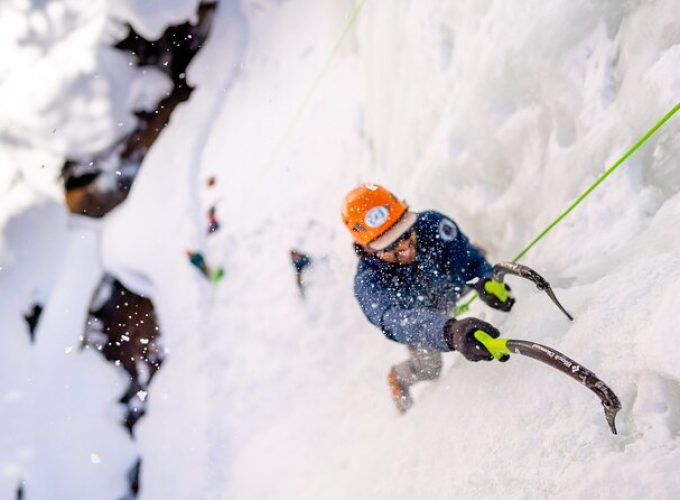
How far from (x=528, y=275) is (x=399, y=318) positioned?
675 millimetres

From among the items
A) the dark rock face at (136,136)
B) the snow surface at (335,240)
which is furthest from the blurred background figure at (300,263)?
the dark rock face at (136,136)

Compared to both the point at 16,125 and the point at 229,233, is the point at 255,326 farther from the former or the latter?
the point at 16,125

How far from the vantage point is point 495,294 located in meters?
3.25

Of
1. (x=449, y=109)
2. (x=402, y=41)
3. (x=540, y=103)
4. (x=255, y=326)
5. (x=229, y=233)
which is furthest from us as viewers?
(x=229, y=233)

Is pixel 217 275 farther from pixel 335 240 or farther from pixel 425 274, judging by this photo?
pixel 425 274

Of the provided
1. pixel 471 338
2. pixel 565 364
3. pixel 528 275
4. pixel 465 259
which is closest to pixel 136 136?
pixel 465 259

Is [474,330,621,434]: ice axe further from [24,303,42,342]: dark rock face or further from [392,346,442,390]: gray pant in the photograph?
[24,303,42,342]: dark rock face

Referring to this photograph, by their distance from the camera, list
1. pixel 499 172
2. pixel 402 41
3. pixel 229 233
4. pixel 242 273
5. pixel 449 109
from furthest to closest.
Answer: pixel 229 233
pixel 242 273
pixel 402 41
pixel 449 109
pixel 499 172

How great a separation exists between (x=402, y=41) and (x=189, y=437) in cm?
459

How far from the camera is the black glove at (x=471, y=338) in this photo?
7.50 ft

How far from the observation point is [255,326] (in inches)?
247

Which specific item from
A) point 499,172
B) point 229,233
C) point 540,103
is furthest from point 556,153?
point 229,233

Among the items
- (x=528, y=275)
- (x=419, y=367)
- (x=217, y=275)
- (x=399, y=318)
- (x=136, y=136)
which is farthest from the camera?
(x=136, y=136)

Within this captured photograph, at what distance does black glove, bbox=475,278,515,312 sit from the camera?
3.24 m
